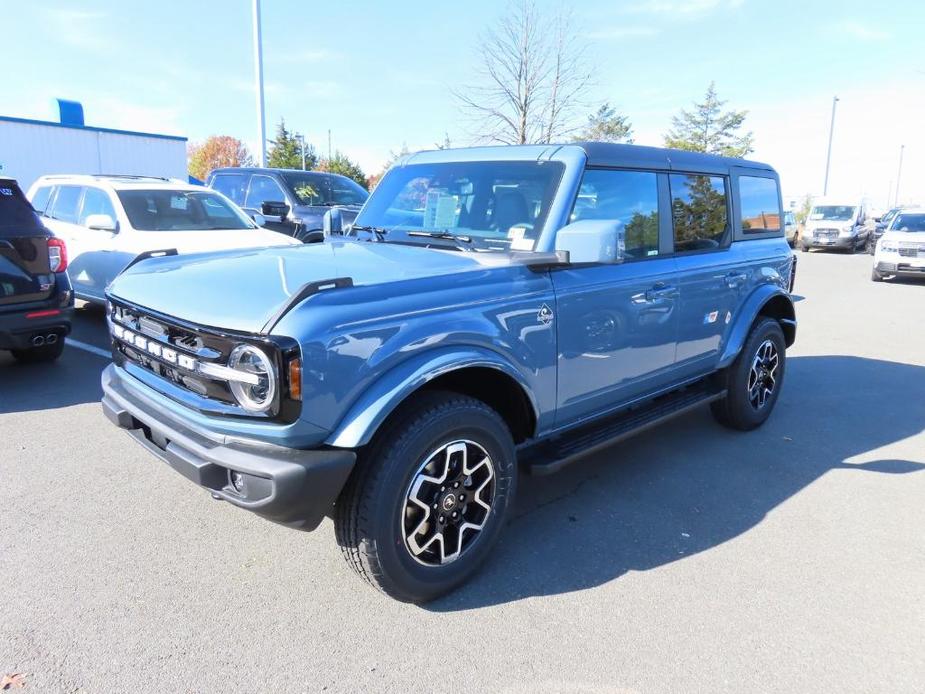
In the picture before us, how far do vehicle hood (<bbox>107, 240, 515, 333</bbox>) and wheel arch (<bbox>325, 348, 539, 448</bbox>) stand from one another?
1.27 feet

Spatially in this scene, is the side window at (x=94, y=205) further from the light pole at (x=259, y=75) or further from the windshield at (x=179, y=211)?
the light pole at (x=259, y=75)

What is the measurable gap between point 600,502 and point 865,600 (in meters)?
1.36

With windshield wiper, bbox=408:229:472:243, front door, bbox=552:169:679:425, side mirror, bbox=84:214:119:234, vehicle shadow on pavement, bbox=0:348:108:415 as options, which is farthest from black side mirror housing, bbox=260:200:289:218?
front door, bbox=552:169:679:425

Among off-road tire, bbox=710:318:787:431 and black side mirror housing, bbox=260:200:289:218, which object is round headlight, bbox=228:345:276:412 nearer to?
off-road tire, bbox=710:318:787:431

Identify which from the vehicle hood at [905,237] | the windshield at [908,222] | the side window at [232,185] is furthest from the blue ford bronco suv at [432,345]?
the windshield at [908,222]

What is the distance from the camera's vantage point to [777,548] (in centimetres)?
331

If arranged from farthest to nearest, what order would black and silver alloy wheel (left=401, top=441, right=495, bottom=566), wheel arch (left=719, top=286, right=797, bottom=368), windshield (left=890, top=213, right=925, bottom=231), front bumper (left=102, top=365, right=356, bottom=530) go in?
windshield (left=890, top=213, right=925, bottom=231)
wheel arch (left=719, top=286, right=797, bottom=368)
black and silver alloy wheel (left=401, top=441, right=495, bottom=566)
front bumper (left=102, top=365, right=356, bottom=530)

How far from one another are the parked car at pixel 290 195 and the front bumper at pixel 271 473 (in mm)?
7672

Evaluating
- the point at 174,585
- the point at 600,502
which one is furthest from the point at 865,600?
the point at 174,585

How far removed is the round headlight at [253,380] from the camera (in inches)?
90.3

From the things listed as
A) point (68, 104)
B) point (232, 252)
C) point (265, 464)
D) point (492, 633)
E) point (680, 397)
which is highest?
point (68, 104)

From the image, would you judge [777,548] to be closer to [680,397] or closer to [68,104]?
[680,397]

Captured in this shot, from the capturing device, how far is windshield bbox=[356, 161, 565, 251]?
3.33m

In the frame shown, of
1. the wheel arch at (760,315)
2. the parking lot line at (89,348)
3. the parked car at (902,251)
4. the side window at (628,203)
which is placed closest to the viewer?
the side window at (628,203)
